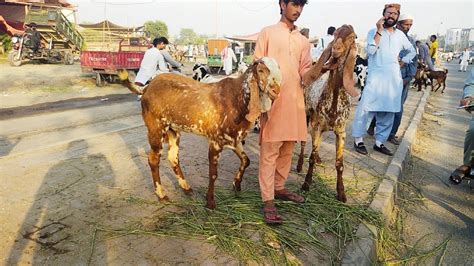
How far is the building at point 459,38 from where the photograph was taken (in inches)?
3728

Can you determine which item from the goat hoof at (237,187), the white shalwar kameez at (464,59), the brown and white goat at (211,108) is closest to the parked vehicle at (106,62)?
the brown and white goat at (211,108)

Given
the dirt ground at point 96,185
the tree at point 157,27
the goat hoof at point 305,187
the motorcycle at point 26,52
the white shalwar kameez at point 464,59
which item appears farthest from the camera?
the tree at point 157,27

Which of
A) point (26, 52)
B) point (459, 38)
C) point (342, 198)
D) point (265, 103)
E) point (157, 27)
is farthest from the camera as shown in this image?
point (459, 38)

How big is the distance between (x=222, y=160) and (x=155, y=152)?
1.64 meters

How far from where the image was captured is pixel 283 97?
356 centimetres

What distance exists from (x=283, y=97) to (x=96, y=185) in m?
2.57

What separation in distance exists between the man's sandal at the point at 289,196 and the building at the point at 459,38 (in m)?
106

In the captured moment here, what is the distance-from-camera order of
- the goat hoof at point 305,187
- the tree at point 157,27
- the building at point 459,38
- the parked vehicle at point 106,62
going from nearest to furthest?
1. the goat hoof at point 305,187
2. the parked vehicle at point 106,62
3. the tree at point 157,27
4. the building at point 459,38

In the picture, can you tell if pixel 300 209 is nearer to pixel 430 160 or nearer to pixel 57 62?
pixel 430 160

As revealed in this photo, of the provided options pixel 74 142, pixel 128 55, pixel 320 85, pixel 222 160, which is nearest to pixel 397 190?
pixel 320 85

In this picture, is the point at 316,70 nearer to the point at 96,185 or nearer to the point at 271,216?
the point at 271,216

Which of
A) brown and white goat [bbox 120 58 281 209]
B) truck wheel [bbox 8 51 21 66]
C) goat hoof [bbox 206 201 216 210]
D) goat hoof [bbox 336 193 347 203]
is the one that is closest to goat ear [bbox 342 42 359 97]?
brown and white goat [bbox 120 58 281 209]

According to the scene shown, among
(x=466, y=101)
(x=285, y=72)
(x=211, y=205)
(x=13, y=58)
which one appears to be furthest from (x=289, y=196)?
(x=13, y=58)

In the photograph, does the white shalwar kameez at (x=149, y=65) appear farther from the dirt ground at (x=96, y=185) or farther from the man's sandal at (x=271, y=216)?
the man's sandal at (x=271, y=216)
